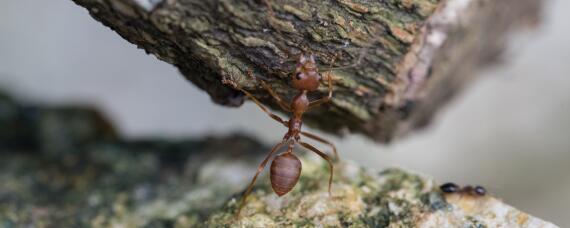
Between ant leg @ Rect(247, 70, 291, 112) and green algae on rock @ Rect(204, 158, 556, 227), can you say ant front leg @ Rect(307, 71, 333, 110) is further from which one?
green algae on rock @ Rect(204, 158, 556, 227)

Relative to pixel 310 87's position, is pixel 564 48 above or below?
above

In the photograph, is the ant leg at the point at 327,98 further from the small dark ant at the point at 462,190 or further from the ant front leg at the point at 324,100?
the small dark ant at the point at 462,190

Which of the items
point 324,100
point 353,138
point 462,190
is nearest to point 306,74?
Answer: point 324,100

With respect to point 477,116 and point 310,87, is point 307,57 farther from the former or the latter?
point 477,116

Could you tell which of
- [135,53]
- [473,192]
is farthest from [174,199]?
[135,53]

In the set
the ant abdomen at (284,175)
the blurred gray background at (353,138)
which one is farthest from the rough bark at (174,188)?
the blurred gray background at (353,138)

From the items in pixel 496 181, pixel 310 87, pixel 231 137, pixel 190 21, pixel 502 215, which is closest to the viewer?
pixel 190 21

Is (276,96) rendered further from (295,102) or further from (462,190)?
(462,190)
